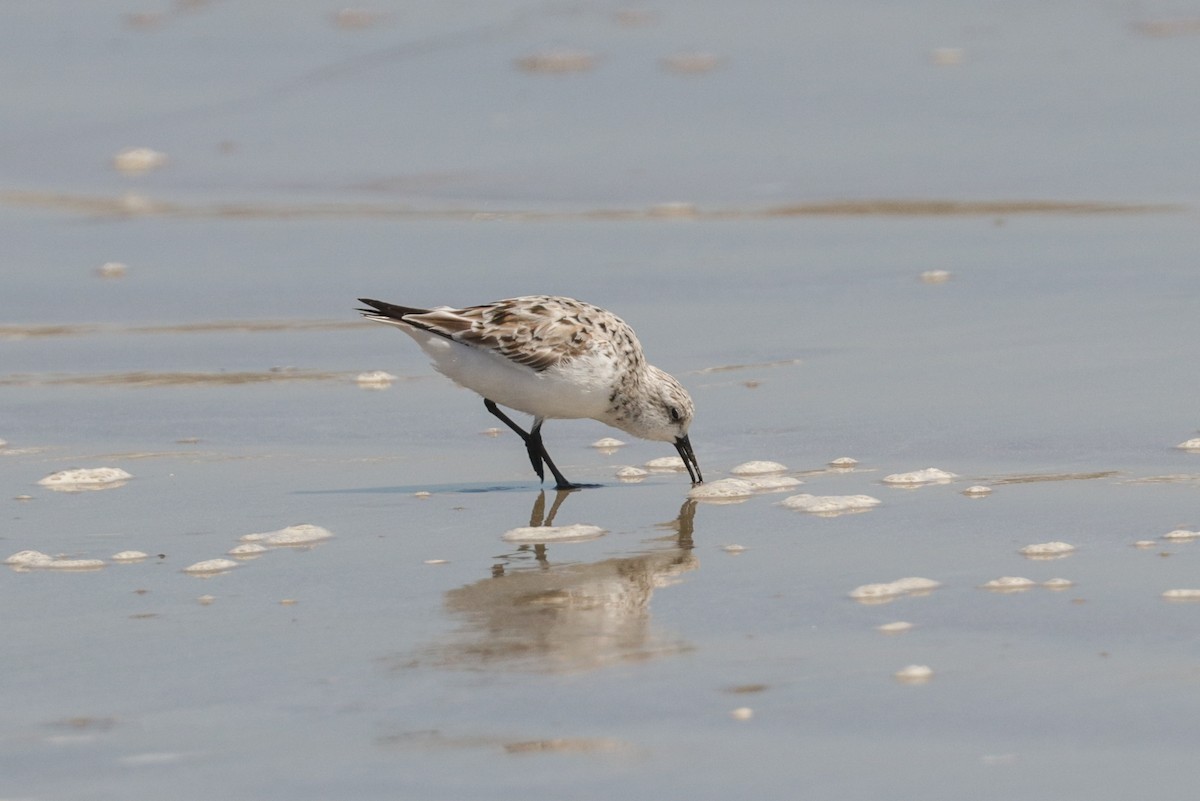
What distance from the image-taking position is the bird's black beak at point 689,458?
6906 millimetres

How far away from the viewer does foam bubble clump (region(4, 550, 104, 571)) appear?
5734 mm

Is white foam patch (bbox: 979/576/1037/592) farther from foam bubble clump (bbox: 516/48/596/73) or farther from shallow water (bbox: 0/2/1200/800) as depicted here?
foam bubble clump (bbox: 516/48/596/73)

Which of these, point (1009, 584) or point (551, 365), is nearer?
point (1009, 584)

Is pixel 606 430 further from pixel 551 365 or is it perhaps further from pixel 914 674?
pixel 914 674

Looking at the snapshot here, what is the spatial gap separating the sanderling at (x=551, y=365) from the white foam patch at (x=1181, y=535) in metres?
1.89

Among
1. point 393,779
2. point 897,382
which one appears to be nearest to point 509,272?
point 897,382

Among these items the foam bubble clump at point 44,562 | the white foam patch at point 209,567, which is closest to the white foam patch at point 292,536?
the white foam patch at point 209,567

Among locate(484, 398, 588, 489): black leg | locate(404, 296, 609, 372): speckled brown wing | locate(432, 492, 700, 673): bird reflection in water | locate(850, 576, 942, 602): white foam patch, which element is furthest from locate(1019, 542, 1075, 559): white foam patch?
locate(404, 296, 609, 372): speckled brown wing

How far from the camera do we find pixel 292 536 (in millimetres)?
6102

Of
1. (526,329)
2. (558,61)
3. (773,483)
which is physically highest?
(558,61)

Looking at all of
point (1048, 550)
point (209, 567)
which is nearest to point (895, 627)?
point (1048, 550)

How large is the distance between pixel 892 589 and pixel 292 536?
200 centimetres

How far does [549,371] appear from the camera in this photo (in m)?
7.08

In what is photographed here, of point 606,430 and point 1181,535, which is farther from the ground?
point 1181,535
